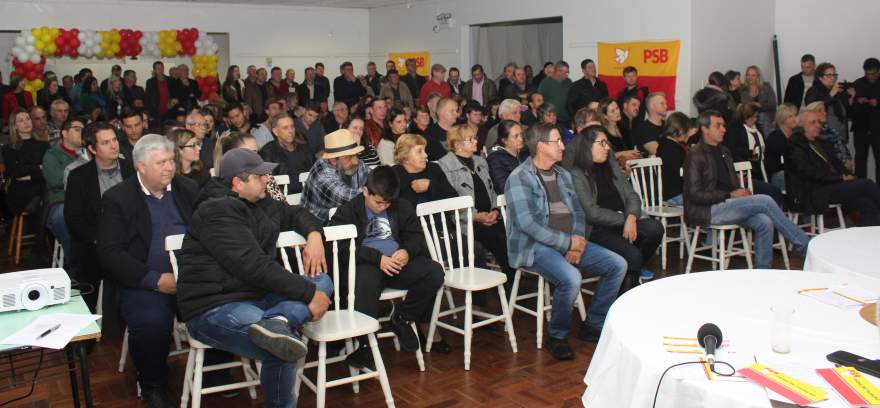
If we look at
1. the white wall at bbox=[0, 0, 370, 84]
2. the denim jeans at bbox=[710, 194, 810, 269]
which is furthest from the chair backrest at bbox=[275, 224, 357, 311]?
the white wall at bbox=[0, 0, 370, 84]

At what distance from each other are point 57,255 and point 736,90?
7527 mm

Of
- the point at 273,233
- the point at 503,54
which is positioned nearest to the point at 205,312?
the point at 273,233

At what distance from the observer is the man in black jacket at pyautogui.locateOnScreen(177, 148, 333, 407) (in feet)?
10.7

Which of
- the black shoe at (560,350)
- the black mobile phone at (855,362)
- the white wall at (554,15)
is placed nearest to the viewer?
the black mobile phone at (855,362)

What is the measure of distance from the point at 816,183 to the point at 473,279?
344 cm

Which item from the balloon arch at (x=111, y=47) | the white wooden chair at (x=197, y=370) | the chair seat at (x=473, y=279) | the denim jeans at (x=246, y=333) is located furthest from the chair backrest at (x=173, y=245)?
the balloon arch at (x=111, y=47)

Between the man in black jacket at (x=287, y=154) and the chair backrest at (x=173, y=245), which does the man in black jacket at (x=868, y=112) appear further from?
the chair backrest at (x=173, y=245)

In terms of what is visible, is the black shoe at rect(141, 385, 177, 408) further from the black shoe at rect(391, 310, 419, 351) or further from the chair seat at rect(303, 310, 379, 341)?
the black shoe at rect(391, 310, 419, 351)

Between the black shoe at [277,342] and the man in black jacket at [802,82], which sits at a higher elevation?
the man in black jacket at [802,82]

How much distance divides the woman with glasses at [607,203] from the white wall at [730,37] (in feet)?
18.0

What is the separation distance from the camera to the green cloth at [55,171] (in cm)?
584

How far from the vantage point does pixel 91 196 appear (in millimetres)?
4641

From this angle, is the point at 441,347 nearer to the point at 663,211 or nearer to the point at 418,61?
the point at 663,211

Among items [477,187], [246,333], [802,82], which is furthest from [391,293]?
[802,82]
